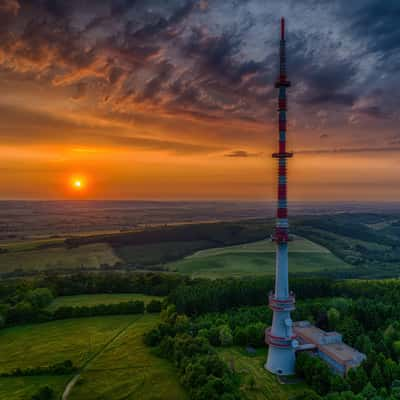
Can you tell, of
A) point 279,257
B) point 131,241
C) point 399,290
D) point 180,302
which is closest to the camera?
point 279,257

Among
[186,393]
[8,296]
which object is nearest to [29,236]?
[8,296]

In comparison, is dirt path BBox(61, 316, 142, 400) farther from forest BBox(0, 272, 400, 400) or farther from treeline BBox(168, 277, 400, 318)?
treeline BBox(168, 277, 400, 318)

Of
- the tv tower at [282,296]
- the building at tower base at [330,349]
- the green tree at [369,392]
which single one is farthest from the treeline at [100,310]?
the green tree at [369,392]

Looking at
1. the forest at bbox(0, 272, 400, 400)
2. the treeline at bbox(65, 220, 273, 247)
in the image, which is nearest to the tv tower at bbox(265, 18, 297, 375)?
the forest at bbox(0, 272, 400, 400)

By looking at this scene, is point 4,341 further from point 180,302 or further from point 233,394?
point 233,394

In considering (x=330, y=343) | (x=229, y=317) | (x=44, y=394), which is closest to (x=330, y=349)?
(x=330, y=343)

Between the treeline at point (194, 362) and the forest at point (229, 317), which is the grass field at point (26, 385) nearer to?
the treeline at point (194, 362)

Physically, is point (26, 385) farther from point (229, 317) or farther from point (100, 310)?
point (229, 317)
